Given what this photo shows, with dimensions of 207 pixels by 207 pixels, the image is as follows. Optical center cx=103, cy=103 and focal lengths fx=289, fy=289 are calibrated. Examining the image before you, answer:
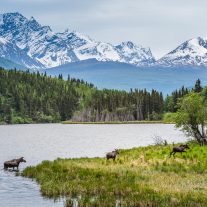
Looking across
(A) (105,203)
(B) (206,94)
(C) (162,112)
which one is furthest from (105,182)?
(C) (162,112)

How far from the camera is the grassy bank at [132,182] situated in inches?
639

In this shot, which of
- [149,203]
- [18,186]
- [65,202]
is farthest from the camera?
[18,186]

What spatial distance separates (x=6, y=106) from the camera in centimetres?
18638

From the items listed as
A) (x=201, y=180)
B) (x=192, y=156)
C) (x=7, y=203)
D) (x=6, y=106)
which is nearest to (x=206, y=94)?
(x=192, y=156)

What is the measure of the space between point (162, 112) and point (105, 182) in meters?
166

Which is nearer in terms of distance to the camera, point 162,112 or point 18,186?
point 18,186

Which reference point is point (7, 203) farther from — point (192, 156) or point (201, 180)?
Answer: point (192, 156)

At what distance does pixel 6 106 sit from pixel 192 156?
17440cm

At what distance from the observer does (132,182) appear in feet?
65.0

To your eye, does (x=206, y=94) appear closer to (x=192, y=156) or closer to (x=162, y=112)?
(x=162, y=112)

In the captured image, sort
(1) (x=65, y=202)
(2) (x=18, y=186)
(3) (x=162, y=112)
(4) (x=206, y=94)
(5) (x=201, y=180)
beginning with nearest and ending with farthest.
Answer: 1. (1) (x=65, y=202)
2. (5) (x=201, y=180)
3. (2) (x=18, y=186)
4. (4) (x=206, y=94)
5. (3) (x=162, y=112)

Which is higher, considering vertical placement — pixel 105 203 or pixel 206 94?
pixel 206 94

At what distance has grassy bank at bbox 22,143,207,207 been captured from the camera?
1622 centimetres

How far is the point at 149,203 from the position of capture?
15.6m
